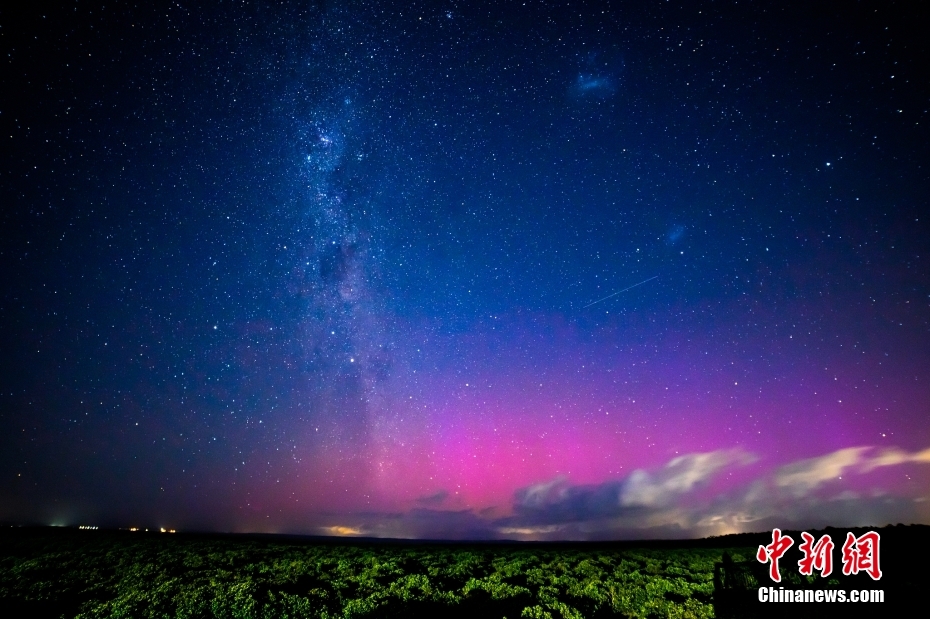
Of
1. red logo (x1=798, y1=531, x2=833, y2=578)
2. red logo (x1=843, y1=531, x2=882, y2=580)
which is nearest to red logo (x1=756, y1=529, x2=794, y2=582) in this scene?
red logo (x1=798, y1=531, x2=833, y2=578)

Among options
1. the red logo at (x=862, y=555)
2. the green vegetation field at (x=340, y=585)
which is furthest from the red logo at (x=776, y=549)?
the green vegetation field at (x=340, y=585)

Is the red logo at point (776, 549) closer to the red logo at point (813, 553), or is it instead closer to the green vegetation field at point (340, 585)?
the red logo at point (813, 553)

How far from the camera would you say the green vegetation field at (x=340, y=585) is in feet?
49.0

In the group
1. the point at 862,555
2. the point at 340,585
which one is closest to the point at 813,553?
the point at 862,555

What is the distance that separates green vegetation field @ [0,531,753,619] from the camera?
14.9 metres

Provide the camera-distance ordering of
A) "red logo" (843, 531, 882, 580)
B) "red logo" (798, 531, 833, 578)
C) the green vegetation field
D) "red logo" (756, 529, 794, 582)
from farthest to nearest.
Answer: the green vegetation field, "red logo" (756, 529, 794, 582), "red logo" (798, 531, 833, 578), "red logo" (843, 531, 882, 580)

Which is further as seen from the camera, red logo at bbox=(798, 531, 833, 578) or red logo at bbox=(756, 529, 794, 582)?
red logo at bbox=(756, 529, 794, 582)

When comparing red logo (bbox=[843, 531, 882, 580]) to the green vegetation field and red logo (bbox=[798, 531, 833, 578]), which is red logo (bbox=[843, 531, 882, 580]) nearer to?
red logo (bbox=[798, 531, 833, 578])

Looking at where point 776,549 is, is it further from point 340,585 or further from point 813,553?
point 340,585

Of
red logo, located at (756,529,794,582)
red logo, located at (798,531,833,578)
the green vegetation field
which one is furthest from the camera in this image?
the green vegetation field

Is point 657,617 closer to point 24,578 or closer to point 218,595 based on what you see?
point 218,595

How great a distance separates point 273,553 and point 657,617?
72.8 feet

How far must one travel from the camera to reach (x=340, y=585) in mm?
17641

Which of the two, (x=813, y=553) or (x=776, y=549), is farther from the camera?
(x=776, y=549)
